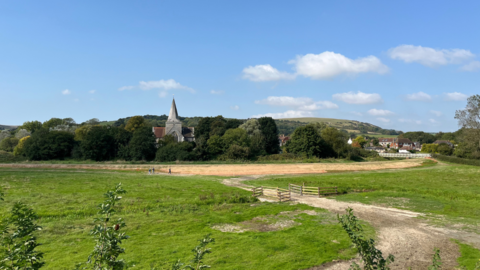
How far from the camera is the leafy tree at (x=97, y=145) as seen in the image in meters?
76.3

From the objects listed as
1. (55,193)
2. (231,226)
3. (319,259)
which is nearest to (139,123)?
(55,193)

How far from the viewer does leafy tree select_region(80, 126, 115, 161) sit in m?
76.3

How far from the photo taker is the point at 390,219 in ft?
71.8

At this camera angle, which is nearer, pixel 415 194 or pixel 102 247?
pixel 102 247

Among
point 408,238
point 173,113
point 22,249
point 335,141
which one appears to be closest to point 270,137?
point 335,141

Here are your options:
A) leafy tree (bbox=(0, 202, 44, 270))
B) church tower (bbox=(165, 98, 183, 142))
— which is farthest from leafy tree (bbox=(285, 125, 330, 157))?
leafy tree (bbox=(0, 202, 44, 270))

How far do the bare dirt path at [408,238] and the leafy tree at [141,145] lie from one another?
62652mm

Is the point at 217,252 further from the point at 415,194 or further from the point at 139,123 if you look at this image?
the point at 139,123

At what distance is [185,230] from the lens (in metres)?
19.1

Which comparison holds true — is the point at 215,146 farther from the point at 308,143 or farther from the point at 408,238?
the point at 408,238

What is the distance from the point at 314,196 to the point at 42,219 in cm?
2613

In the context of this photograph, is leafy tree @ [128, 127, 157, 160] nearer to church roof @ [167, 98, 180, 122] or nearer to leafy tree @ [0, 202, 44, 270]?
church roof @ [167, 98, 180, 122]

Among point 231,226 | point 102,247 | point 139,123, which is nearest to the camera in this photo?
point 102,247

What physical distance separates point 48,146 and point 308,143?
73.2 metres
